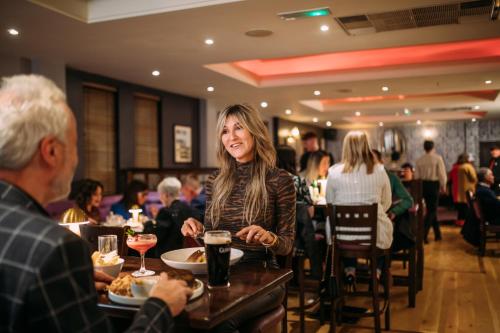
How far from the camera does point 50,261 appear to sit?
985mm

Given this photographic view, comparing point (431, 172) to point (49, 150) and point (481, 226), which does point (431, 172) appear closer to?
point (481, 226)

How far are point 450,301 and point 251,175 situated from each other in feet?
10.6

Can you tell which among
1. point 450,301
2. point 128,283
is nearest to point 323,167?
point 450,301

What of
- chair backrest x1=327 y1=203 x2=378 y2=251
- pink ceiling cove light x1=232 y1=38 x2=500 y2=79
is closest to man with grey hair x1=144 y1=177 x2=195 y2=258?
chair backrest x1=327 y1=203 x2=378 y2=251

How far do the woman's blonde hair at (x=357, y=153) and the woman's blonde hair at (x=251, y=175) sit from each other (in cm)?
176

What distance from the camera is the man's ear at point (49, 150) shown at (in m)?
1.09

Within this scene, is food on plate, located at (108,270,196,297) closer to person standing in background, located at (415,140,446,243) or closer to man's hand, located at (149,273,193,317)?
man's hand, located at (149,273,193,317)

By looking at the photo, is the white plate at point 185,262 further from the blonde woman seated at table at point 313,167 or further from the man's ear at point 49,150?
the blonde woman seated at table at point 313,167

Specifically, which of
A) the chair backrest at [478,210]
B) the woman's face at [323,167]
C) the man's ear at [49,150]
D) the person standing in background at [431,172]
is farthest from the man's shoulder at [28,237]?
the person standing in background at [431,172]

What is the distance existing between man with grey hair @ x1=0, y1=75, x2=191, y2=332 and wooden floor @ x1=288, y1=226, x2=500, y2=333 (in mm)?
3199

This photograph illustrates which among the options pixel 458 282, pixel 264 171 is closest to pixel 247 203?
pixel 264 171

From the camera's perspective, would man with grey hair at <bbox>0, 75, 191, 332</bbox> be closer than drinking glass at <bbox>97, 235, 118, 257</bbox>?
Yes

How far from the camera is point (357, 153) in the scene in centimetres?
409

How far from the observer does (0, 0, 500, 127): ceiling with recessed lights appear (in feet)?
14.8
